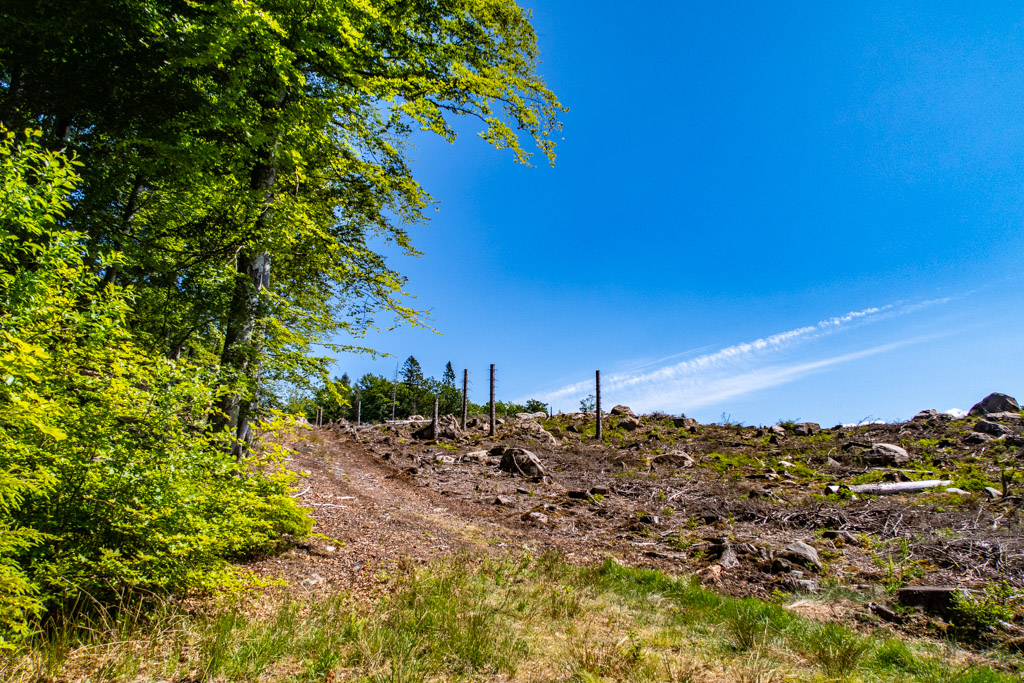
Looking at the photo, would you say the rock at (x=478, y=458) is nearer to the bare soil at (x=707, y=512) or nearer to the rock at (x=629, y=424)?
the bare soil at (x=707, y=512)

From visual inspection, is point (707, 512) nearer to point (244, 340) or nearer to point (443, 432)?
point (244, 340)

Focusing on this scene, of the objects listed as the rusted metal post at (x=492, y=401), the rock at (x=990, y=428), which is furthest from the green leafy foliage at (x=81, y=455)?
the rock at (x=990, y=428)

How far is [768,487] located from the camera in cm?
1155

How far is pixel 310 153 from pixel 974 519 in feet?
46.8

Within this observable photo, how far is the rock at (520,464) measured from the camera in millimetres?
14438

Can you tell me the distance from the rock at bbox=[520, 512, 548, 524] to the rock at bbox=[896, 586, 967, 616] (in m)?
5.83

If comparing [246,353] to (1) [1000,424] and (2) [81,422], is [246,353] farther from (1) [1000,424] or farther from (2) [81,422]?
(1) [1000,424]

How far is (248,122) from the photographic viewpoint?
752 centimetres

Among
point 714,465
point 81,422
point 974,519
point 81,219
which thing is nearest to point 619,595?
point 81,422

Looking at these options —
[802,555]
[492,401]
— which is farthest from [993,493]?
[492,401]

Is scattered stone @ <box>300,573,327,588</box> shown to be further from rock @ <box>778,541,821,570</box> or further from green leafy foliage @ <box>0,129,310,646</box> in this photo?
rock @ <box>778,541,821,570</box>

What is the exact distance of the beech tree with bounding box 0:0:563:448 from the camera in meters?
7.16

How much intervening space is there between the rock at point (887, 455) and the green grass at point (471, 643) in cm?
1056

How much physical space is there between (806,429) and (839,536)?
12961 millimetres
